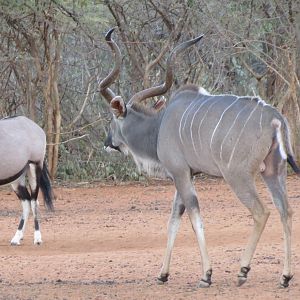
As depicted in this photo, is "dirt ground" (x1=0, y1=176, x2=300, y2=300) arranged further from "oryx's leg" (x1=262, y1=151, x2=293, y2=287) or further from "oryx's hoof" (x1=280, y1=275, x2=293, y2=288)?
"oryx's leg" (x1=262, y1=151, x2=293, y2=287)

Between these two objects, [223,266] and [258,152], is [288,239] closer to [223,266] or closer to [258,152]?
[258,152]

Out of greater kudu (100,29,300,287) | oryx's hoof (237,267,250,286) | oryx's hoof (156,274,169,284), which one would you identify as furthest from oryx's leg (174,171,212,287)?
oryx's hoof (156,274,169,284)

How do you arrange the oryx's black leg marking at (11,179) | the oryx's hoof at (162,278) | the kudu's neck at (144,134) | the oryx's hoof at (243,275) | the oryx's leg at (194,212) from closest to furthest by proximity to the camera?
1. the oryx's hoof at (243,275)
2. the oryx's leg at (194,212)
3. the oryx's hoof at (162,278)
4. the kudu's neck at (144,134)
5. the oryx's black leg marking at (11,179)

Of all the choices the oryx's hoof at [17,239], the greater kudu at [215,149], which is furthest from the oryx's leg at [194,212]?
the oryx's hoof at [17,239]

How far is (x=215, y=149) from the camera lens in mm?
7340

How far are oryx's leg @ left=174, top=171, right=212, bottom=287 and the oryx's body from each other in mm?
3984

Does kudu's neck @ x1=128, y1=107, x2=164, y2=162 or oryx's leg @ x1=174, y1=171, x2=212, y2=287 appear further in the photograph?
kudu's neck @ x1=128, y1=107, x2=164, y2=162

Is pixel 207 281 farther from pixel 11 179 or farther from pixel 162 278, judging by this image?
pixel 11 179

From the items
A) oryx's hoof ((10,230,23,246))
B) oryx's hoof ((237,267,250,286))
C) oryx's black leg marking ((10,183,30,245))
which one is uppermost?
oryx's hoof ((237,267,250,286))

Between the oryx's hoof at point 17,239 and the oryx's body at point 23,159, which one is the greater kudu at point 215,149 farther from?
the oryx's body at point 23,159

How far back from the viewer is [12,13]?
51.2ft

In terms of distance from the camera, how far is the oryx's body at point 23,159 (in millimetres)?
11328

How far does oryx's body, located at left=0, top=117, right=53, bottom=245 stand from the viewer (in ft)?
37.2

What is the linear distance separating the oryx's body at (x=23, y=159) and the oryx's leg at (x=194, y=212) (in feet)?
13.1
